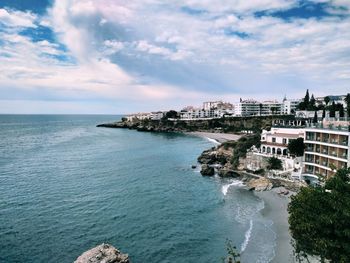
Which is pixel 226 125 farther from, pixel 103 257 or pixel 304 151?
pixel 103 257

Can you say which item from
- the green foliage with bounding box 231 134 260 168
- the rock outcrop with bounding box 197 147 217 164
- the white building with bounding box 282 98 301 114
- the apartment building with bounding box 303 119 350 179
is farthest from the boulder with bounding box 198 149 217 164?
the white building with bounding box 282 98 301 114

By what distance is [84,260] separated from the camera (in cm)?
2450

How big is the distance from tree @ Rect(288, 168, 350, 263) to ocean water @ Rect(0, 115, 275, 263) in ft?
22.1

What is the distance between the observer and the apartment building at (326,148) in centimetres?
4519

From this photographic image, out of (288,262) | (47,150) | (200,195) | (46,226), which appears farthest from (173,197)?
(47,150)

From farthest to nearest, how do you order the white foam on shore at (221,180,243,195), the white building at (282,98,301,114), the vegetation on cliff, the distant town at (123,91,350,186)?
1. the white building at (282,98,301,114)
2. the vegetation on cliff
3. the white foam on shore at (221,180,243,195)
4. the distant town at (123,91,350,186)

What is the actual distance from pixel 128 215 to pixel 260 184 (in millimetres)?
23773

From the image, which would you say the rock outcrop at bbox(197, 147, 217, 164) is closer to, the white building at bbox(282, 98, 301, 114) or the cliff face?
the cliff face

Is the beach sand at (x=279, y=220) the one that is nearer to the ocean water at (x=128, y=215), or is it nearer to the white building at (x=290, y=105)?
the ocean water at (x=128, y=215)

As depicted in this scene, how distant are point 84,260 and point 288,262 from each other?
18376mm

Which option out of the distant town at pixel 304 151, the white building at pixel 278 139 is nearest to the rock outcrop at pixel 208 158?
the distant town at pixel 304 151

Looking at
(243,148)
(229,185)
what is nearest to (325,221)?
(229,185)

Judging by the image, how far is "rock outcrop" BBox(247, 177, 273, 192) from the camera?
52.8 m

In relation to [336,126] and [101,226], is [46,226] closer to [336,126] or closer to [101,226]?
[101,226]
